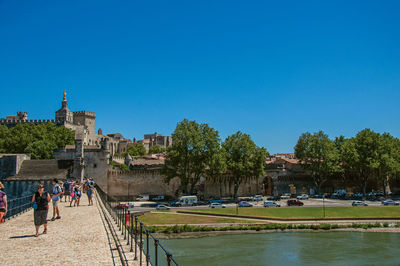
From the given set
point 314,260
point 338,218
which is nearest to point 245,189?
point 338,218

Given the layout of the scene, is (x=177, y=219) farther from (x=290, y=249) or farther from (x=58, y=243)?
(x=58, y=243)

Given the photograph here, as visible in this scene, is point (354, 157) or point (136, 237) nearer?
point (136, 237)

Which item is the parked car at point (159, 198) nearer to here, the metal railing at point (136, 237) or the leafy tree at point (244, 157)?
the leafy tree at point (244, 157)

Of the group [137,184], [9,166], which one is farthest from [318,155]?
[9,166]

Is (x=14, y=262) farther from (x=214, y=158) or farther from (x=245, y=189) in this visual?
(x=245, y=189)

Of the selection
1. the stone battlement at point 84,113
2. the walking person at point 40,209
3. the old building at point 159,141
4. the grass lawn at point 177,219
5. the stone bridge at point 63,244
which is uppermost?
the stone battlement at point 84,113

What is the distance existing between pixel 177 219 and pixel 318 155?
101 ft

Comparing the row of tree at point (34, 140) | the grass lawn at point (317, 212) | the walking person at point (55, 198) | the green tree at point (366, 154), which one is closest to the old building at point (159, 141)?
the row of tree at point (34, 140)

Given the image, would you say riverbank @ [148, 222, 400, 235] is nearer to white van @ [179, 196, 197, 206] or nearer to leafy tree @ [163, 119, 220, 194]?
white van @ [179, 196, 197, 206]

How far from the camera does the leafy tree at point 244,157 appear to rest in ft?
173

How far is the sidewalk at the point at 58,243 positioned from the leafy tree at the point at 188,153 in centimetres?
3546

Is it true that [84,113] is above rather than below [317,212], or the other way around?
above

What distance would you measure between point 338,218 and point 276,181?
2370 cm

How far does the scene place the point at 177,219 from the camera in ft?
115
